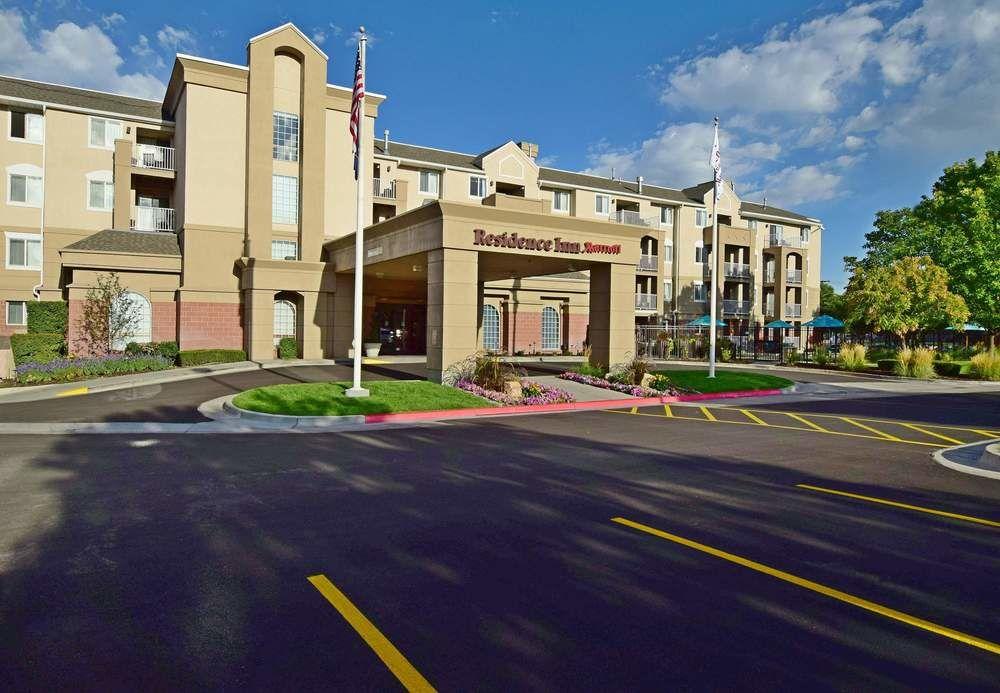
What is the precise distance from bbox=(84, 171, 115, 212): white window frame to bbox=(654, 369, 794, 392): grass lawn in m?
28.7

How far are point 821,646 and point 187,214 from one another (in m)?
31.4

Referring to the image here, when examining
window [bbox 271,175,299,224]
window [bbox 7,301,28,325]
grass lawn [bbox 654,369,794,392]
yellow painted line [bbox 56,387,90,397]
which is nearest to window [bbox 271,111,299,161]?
window [bbox 271,175,299,224]

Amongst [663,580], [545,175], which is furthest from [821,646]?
[545,175]

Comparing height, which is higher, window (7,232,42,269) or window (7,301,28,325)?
window (7,232,42,269)

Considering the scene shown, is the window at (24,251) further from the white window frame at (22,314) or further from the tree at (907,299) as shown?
the tree at (907,299)

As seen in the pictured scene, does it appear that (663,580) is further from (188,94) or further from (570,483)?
(188,94)

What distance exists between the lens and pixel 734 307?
170 feet

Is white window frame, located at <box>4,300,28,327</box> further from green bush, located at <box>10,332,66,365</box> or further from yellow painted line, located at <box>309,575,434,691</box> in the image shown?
yellow painted line, located at <box>309,575,434,691</box>

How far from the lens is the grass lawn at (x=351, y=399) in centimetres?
1504

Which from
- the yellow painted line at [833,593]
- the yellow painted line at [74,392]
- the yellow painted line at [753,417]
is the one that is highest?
the yellow painted line at [74,392]

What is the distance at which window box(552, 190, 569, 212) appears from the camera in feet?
147

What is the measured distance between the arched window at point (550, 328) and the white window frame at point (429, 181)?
10.5 meters

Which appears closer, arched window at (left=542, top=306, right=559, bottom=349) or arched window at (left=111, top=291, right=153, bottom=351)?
arched window at (left=111, top=291, right=153, bottom=351)

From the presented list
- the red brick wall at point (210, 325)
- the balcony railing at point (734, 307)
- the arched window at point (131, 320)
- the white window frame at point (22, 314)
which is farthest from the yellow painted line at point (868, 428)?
the balcony railing at point (734, 307)
